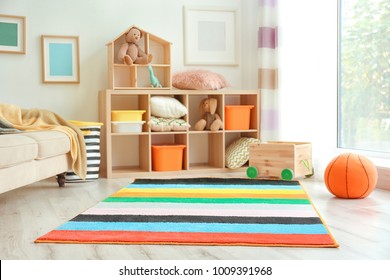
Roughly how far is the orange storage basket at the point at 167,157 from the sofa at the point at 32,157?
85cm

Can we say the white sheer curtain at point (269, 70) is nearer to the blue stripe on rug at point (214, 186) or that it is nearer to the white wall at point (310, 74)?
the white wall at point (310, 74)

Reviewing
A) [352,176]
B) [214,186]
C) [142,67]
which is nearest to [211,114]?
[142,67]

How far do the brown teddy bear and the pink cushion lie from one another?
302 millimetres

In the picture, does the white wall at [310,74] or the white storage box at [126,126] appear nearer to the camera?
the white wall at [310,74]

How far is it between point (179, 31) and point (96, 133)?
1.28m

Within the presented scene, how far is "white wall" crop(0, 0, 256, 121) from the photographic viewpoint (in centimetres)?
419

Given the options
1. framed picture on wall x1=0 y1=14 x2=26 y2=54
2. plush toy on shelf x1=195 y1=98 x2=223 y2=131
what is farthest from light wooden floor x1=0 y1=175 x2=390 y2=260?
framed picture on wall x1=0 y1=14 x2=26 y2=54

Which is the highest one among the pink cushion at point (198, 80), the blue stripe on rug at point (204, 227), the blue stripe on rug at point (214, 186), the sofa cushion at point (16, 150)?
the pink cushion at point (198, 80)

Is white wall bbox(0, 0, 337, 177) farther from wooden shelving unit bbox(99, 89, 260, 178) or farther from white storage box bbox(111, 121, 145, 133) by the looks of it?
white storage box bbox(111, 121, 145, 133)

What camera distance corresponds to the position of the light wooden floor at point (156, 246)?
1.91m

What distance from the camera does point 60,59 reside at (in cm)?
428

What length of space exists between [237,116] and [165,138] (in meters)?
0.67

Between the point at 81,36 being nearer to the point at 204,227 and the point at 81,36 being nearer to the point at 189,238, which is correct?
the point at 204,227

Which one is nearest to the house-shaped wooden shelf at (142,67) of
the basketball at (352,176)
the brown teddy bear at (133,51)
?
the brown teddy bear at (133,51)
